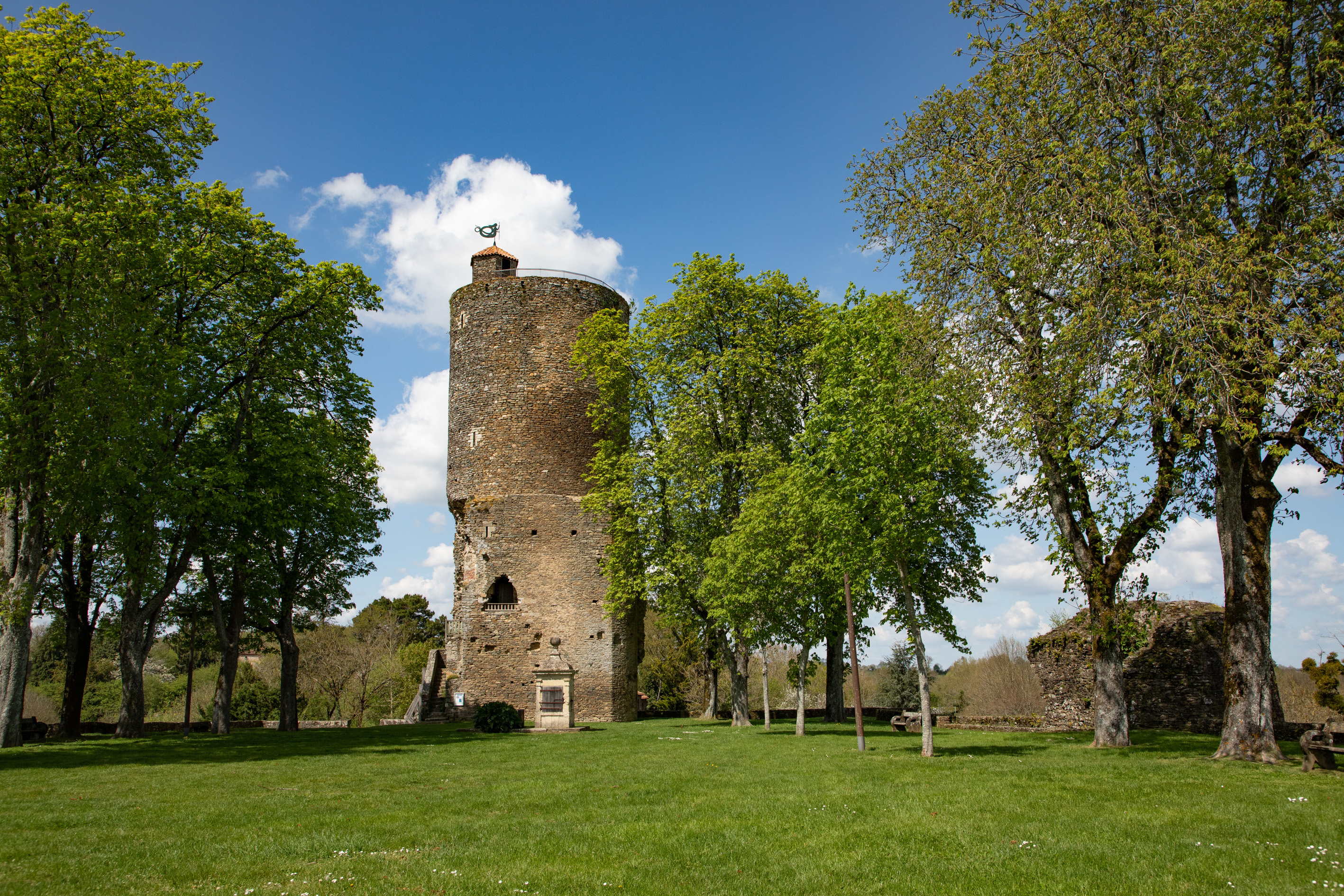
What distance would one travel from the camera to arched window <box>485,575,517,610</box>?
30141 mm

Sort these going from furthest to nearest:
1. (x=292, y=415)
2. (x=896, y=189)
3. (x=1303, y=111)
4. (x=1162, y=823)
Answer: (x=292, y=415) → (x=896, y=189) → (x=1303, y=111) → (x=1162, y=823)

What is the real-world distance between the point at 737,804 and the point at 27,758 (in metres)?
13.4

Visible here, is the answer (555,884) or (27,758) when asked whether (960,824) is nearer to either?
(555,884)

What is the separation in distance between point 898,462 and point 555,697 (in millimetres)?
15868

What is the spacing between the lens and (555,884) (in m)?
5.89

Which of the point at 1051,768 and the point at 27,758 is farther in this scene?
the point at 27,758

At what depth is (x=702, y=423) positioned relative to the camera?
25484 mm

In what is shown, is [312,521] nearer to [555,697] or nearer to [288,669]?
[288,669]

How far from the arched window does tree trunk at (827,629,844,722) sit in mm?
11277

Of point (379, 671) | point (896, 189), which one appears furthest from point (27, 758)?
point (379, 671)

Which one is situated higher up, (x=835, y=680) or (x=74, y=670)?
(x=74, y=670)

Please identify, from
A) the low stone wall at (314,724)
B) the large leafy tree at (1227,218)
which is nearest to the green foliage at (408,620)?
the low stone wall at (314,724)

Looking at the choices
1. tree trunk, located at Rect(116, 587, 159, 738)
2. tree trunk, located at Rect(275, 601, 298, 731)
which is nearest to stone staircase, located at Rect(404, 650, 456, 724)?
tree trunk, located at Rect(275, 601, 298, 731)

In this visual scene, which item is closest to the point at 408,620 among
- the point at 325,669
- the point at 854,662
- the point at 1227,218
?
the point at 325,669
